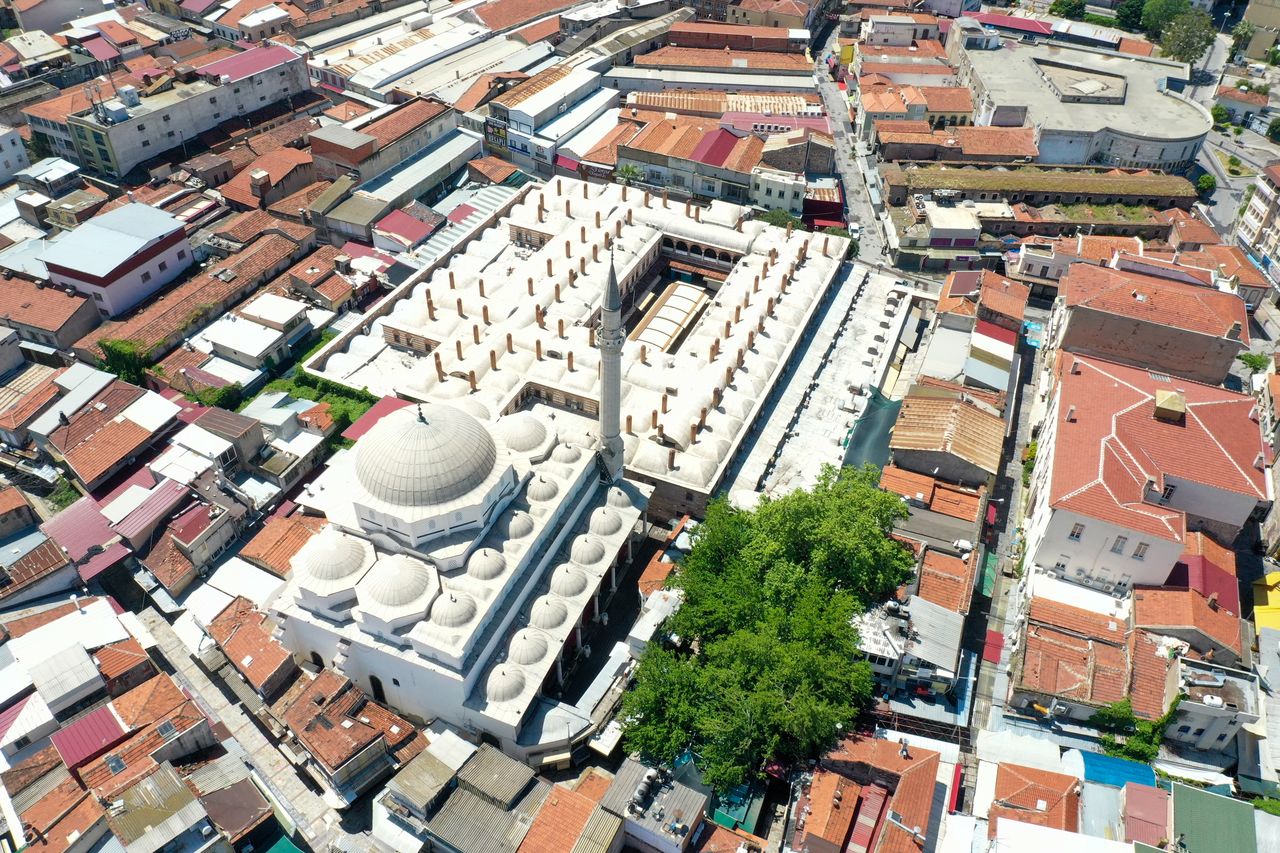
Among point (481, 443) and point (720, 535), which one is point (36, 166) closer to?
Result: point (481, 443)

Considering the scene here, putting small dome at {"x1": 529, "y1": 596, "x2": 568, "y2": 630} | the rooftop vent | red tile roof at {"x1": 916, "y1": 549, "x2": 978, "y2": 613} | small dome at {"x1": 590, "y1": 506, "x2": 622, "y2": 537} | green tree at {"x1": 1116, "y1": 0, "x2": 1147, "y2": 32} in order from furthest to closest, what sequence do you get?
green tree at {"x1": 1116, "y1": 0, "x2": 1147, "y2": 32} → the rooftop vent → small dome at {"x1": 590, "y1": 506, "x2": 622, "y2": 537} → red tile roof at {"x1": 916, "y1": 549, "x2": 978, "y2": 613} → small dome at {"x1": 529, "y1": 596, "x2": 568, "y2": 630}

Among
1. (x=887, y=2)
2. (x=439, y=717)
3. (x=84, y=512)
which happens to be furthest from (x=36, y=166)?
(x=887, y=2)

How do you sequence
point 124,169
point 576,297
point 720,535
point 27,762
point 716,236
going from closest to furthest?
point 27,762 → point 720,535 → point 576,297 → point 716,236 → point 124,169

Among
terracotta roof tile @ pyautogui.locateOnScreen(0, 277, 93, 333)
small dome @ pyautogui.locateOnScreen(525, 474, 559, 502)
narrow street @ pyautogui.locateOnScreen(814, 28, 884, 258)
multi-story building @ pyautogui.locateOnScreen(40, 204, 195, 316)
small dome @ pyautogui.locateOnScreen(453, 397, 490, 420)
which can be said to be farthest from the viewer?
narrow street @ pyautogui.locateOnScreen(814, 28, 884, 258)

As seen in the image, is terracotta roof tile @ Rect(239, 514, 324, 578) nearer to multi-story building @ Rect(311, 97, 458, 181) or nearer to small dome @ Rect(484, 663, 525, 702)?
small dome @ Rect(484, 663, 525, 702)

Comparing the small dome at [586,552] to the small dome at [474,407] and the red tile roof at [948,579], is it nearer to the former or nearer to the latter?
the small dome at [474,407]

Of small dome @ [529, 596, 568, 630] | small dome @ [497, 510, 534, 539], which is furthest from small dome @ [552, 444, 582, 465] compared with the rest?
small dome @ [529, 596, 568, 630]
